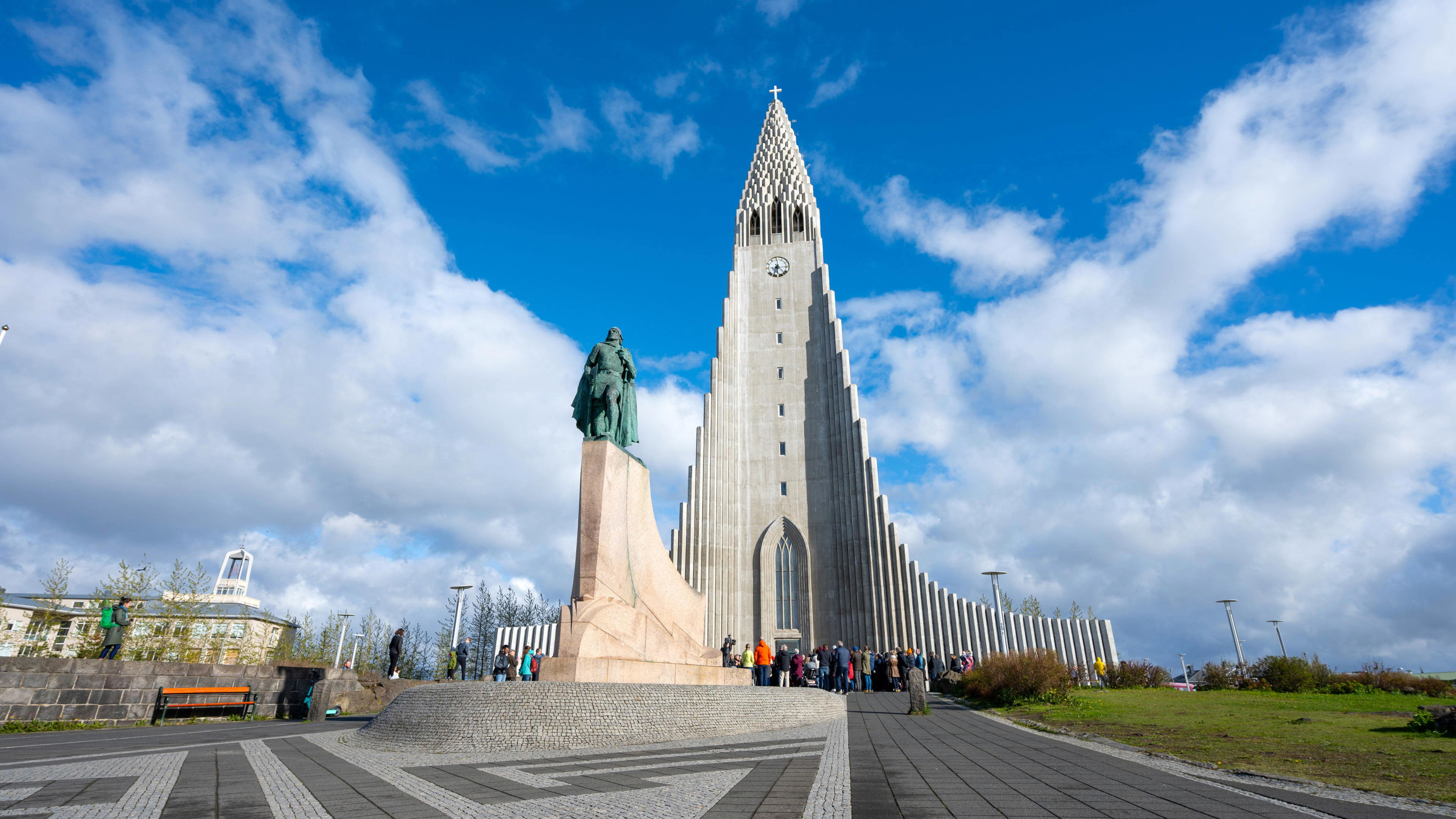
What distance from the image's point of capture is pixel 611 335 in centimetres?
1297

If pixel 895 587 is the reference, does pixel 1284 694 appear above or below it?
below

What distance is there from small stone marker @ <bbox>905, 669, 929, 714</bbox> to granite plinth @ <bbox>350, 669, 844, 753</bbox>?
396 centimetres

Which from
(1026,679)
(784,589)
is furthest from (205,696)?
(784,589)

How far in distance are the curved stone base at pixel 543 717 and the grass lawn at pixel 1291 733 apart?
16.6 feet

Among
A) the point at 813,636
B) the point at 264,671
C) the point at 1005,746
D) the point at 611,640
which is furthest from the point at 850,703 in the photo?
the point at 813,636

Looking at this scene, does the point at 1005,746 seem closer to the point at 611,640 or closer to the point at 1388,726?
the point at 1388,726

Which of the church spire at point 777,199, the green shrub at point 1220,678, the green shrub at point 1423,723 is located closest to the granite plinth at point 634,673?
the green shrub at point 1423,723

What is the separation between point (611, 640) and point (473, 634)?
1316 inches

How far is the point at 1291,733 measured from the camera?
7750 mm

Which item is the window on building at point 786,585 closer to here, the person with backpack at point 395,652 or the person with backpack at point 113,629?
the person with backpack at point 395,652

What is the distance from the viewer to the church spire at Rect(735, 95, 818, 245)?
37594mm

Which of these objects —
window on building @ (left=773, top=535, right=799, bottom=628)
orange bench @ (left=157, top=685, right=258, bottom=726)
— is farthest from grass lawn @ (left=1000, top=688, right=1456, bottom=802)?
window on building @ (left=773, top=535, right=799, bottom=628)

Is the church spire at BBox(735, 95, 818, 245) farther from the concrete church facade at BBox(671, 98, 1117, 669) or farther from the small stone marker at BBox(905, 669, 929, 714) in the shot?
the small stone marker at BBox(905, 669, 929, 714)

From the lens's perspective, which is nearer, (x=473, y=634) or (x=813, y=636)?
(x=813, y=636)
